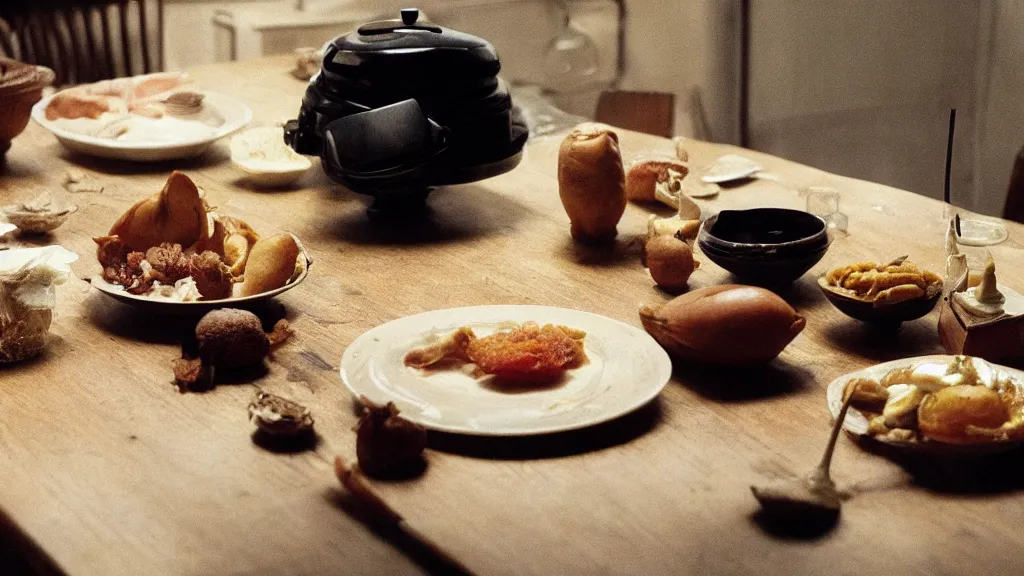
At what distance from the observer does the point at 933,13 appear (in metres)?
2.82

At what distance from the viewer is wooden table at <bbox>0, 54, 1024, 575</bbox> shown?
0.80 metres

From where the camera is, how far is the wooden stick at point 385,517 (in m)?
0.79

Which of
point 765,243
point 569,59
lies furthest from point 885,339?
point 569,59

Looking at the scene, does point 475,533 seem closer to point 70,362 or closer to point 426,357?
point 426,357

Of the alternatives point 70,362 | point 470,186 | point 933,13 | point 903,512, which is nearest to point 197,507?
point 70,362

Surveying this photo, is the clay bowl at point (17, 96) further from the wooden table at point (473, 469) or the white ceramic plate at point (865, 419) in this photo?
the white ceramic plate at point (865, 419)

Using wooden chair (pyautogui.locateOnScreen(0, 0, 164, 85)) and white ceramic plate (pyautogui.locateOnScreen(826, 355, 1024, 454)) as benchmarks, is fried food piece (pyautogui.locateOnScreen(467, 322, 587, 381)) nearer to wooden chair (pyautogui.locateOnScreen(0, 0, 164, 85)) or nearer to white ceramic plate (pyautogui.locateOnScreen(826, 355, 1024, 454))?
white ceramic plate (pyautogui.locateOnScreen(826, 355, 1024, 454))

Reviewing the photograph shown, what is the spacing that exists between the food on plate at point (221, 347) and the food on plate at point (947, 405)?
0.55 m

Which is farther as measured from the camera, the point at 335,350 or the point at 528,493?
the point at 335,350

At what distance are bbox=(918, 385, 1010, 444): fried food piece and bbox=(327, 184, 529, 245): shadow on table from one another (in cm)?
74

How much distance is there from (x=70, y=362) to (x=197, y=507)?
34 centimetres

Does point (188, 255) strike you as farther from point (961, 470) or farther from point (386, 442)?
point (961, 470)

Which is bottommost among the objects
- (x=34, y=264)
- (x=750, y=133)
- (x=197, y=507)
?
(x=750, y=133)

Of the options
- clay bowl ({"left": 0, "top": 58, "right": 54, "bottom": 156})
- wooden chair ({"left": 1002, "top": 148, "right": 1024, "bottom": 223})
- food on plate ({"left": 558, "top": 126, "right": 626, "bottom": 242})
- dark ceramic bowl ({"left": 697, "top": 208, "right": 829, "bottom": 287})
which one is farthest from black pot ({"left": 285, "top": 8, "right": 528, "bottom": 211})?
wooden chair ({"left": 1002, "top": 148, "right": 1024, "bottom": 223})
